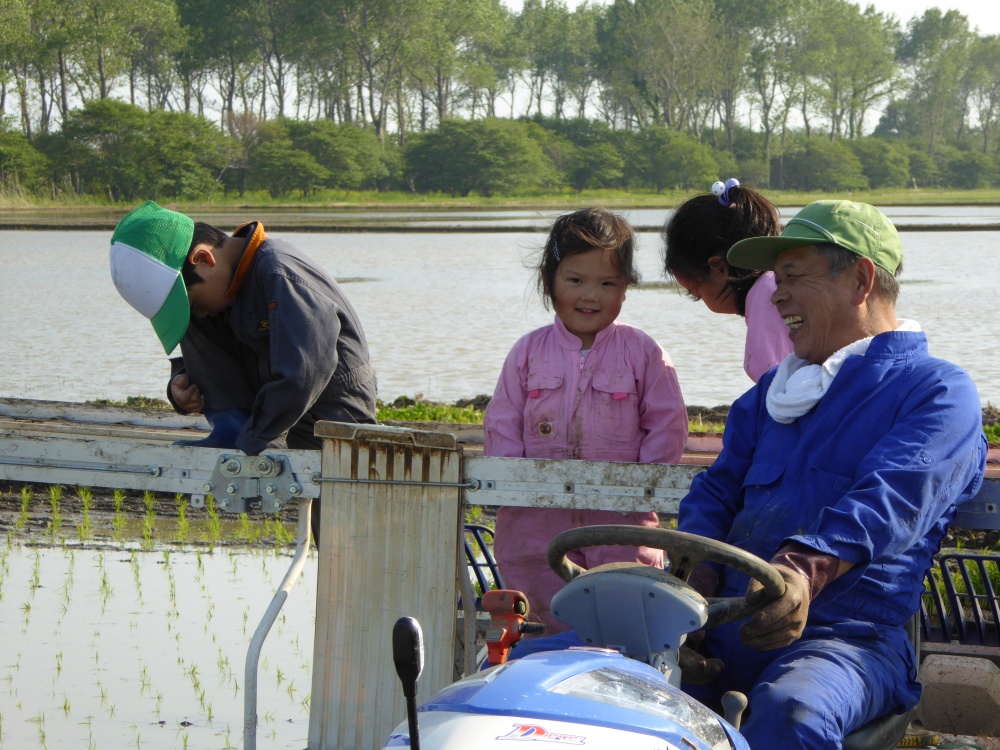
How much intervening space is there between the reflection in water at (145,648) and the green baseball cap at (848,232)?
2440mm

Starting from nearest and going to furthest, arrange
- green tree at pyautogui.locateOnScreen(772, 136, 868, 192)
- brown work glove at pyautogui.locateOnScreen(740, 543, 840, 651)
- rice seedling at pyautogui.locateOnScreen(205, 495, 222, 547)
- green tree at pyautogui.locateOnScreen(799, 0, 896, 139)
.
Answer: brown work glove at pyautogui.locateOnScreen(740, 543, 840, 651)
rice seedling at pyautogui.locateOnScreen(205, 495, 222, 547)
green tree at pyautogui.locateOnScreen(772, 136, 868, 192)
green tree at pyautogui.locateOnScreen(799, 0, 896, 139)

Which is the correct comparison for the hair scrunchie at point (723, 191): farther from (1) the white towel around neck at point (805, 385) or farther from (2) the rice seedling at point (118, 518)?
(2) the rice seedling at point (118, 518)

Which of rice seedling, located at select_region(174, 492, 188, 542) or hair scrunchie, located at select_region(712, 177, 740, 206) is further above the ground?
hair scrunchie, located at select_region(712, 177, 740, 206)

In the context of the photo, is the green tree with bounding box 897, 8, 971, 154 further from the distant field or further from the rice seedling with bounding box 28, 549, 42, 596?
the rice seedling with bounding box 28, 549, 42, 596

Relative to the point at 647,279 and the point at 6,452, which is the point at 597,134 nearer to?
the point at 647,279

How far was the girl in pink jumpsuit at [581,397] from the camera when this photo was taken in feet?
11.9

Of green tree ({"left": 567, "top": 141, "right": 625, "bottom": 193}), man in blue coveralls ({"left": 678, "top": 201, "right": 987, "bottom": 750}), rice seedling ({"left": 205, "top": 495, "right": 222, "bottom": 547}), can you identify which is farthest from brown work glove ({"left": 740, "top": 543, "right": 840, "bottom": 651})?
green tree ({"left": 567, "top": 141, "right": 625, "bottom": 193})

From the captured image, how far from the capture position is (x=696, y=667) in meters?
2.71

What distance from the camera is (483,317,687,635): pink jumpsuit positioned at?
3.61 meters

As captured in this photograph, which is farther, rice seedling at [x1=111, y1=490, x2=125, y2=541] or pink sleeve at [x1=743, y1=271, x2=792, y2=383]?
rice seedling at [x1=111, y1=490, x2=125, y2=541]

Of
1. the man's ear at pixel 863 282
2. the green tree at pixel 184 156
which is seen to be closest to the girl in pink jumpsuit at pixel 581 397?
the man's ear at pixel 863 282

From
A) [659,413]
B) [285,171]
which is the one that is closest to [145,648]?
[659,413]

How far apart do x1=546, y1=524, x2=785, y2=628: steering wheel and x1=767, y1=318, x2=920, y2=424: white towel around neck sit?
0.69 m

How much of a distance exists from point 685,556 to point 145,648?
3.50 meters
